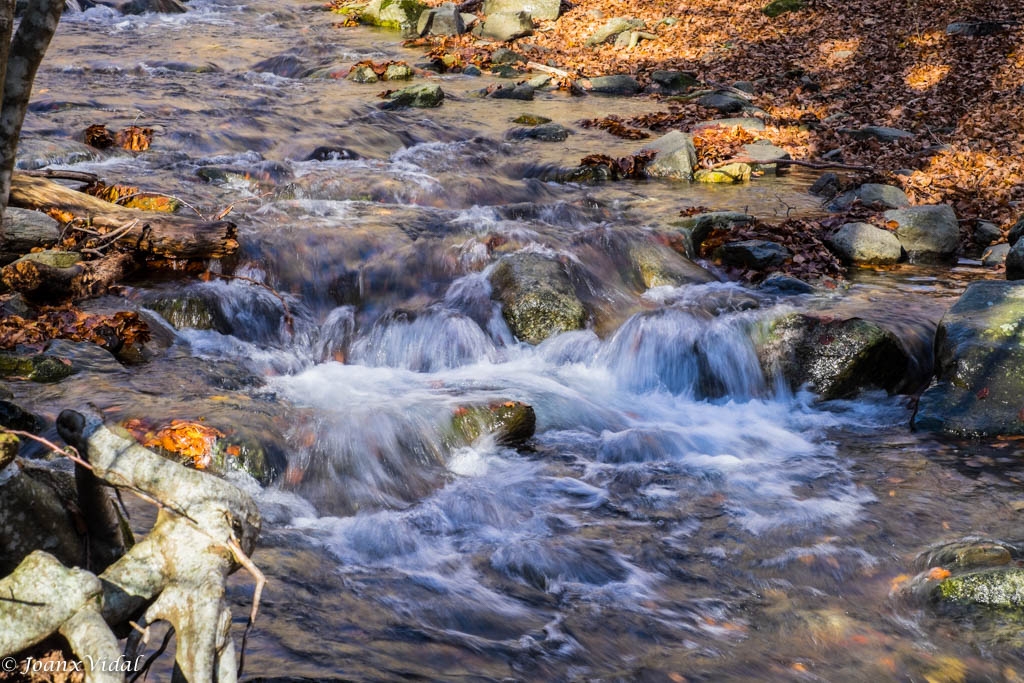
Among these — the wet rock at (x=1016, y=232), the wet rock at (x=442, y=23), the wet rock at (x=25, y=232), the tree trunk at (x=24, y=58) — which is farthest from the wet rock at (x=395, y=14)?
the tree trunk at (x=24, y=58)

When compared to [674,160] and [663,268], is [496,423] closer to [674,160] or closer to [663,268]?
[663,268]

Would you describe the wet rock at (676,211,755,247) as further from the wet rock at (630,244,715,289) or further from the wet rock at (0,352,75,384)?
the wet rock at (0,352,75,384)

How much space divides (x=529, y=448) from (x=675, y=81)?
14.6 meters

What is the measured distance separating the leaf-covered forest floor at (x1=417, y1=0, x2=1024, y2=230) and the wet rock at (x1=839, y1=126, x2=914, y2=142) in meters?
0.14

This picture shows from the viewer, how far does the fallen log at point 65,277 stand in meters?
7.04

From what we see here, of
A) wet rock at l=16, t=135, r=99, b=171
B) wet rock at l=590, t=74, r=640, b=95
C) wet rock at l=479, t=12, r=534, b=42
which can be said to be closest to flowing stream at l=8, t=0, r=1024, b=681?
wet rock at l=16, t=135, r=99, b=171

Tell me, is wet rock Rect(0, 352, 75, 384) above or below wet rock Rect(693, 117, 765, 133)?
below

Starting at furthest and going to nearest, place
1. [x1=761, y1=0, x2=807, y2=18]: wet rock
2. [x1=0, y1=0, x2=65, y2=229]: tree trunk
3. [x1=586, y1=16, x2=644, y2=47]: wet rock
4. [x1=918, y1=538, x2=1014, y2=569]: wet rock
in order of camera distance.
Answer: [x1=586, y1=16, x2=644, y2=47]: wet rock < [x1=761, y1=0, x2=807, y2=18]: wet rock < [x1=918, y1=538, x2=1014, y2=569]: wet rock < [x1=0, y1=0, x2=65, y2=229]: tree trunk

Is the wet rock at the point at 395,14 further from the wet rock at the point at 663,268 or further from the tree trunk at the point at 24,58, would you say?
the tree trunk at the point at 24,58

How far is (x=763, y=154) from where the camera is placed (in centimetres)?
1429

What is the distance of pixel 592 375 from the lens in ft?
26.3

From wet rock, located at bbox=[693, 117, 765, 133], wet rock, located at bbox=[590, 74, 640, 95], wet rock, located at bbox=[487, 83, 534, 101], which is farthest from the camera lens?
wet rock, located at bbox=[590, 74, 640, 95]

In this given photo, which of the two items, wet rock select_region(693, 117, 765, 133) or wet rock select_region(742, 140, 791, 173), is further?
wet rock select_region(693, 117, 765, 133)

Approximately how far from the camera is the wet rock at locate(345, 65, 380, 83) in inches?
736
